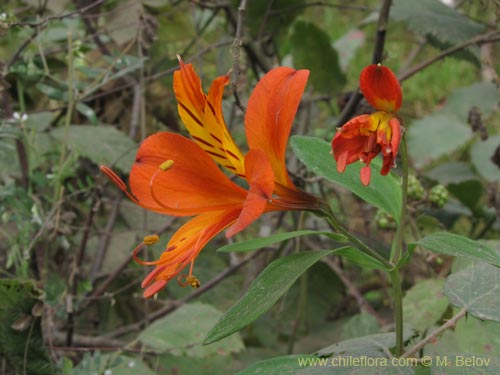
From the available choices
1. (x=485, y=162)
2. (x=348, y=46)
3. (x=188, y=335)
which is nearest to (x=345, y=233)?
(x=188, y=335)

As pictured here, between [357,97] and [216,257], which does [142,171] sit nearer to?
[357,97]

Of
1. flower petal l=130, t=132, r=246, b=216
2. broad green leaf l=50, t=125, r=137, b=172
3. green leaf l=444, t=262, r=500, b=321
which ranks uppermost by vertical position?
flower petal l=130, t=132, r=246, b=216

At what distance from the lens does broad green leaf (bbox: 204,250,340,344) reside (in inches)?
29.9

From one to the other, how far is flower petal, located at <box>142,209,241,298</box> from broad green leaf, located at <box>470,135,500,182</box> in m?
1.11

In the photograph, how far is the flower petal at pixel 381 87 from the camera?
69 cm

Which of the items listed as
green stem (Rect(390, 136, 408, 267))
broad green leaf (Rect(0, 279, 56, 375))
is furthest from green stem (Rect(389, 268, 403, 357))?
broad green leaf (Rect(0, 279, 56, 375))

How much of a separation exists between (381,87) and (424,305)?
683mm

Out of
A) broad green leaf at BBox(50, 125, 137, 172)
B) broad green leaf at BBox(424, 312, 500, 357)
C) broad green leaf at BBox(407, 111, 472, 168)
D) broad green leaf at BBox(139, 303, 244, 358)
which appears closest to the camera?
broad green leaf at BBox(424, 312, 500, 357)

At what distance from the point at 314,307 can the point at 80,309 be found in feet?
1.80

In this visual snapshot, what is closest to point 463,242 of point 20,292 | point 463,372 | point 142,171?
point 463,372

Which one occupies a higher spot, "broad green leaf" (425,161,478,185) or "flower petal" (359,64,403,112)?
"flower petal" (359,64,403,112)

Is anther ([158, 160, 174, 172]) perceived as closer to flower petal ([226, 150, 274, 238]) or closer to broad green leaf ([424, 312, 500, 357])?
flower petal ([226, 150, 274, 238])

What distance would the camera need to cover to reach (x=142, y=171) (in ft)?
2.64

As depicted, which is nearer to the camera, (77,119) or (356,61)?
(77,119)
